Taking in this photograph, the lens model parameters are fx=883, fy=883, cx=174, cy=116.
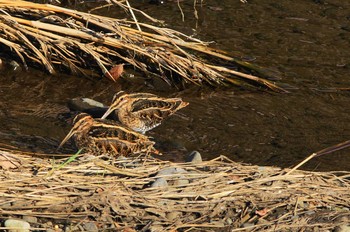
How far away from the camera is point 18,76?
8.26 meters

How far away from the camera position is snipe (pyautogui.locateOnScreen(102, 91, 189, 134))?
720cm

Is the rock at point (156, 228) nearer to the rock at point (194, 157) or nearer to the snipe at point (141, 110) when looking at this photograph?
the rock at point (194, 157)

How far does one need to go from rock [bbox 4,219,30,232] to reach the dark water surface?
189cm

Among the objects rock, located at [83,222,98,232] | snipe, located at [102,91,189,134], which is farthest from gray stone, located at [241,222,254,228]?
snipe, located at [102,91,189,134]

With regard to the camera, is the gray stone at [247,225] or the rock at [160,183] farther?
the rock at [160,183]

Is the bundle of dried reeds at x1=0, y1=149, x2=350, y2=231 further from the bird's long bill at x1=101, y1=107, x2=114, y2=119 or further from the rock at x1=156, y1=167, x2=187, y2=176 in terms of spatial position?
the bird's long bill at x1=101, y1=107, x2=114, y2=119

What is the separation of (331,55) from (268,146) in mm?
2322

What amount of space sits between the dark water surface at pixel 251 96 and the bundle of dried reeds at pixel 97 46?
164 mm

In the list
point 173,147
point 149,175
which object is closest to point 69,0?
point 173,147

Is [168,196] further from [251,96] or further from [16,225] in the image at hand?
[251,96]

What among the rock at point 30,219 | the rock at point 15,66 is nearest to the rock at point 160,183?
the rock at point 30,219

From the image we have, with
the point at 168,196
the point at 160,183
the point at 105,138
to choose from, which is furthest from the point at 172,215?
the point at 105,138

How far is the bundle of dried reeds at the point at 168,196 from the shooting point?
481cm

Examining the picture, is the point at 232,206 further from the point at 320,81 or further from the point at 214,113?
the point at 320,81
